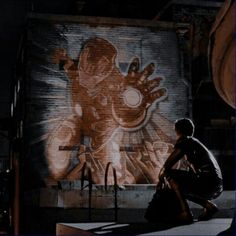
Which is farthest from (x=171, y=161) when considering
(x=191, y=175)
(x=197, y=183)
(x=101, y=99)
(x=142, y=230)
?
(x=101, y=99)

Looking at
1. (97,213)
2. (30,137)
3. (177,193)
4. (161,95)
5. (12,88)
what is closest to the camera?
(177,193)

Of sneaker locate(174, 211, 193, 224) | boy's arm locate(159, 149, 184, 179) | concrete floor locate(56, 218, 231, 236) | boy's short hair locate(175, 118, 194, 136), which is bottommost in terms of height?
sneaker locate(174, 211, 193, 224)

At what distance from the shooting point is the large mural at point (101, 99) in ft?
57.8

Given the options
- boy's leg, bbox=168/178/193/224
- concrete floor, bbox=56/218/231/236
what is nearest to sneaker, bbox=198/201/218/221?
boy's leg, bbox=168/178/193/224

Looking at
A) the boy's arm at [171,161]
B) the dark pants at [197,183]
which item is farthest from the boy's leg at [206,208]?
the boy's arm at [171,161]

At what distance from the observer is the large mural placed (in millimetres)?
17609

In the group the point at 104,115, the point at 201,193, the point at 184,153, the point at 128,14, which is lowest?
the point at 201,193

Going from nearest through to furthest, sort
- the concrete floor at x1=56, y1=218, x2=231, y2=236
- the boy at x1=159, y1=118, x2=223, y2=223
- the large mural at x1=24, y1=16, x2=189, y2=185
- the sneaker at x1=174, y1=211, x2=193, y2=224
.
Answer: the concrete floor at x1=56, y1=218, x2=231, y2=236
the sneaker at x1=174, y1=211, x2=193, y2=224
the boy at x1=159, y1=118, x2=223, y2=223
the large mural at x1=24, y1=16, x2=189, y2=185

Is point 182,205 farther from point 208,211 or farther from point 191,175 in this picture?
point 208,211

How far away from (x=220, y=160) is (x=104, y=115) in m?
5.55

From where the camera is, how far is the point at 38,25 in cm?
1825

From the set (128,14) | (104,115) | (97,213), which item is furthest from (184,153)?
(128,14)

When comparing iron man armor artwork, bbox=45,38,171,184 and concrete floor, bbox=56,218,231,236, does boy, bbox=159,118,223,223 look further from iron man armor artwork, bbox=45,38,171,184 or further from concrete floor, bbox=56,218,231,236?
iron man armor artwork, bbox=45,38,171,184

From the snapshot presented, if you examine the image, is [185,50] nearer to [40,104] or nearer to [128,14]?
[128,14]
